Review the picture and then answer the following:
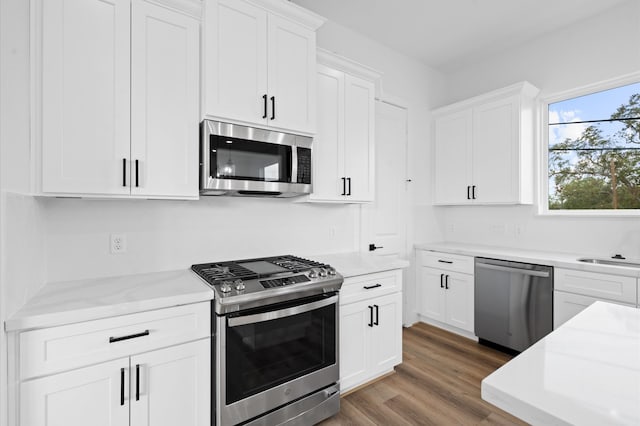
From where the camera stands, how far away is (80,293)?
1.57 metres

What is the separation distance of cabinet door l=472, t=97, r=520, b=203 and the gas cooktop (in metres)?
2.21

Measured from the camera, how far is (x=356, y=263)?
2.55m

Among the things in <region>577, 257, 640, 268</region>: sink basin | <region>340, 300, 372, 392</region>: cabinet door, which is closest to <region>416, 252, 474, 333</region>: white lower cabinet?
<region>577, 257, 640, 268</region>: sink basin

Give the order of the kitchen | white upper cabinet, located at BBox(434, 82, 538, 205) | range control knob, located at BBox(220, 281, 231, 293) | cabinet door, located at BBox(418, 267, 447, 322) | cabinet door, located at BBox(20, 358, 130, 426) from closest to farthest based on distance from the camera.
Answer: cabinet door, located at BBox(20, 358, 130, 426) → the kitchen → range control knob, located at BBox(220, 281, 231, 293) → white upper cabinet, located at BBox(434, 82, 538, 205) → cabinet door, located at BBox(418, 267, 447, 322)

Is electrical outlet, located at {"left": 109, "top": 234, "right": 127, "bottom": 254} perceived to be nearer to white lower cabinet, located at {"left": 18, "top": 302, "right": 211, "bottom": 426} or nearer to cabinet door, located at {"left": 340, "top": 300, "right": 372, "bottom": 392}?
white lower cabinet, located at {"left": 18, "top": 302, "right": 211, "bottom": 426}

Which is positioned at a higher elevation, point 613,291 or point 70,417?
point 613,291

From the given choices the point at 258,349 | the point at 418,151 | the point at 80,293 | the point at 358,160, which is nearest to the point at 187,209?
the point at 80,293

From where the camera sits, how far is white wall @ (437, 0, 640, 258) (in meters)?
2.72

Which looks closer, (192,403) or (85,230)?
(192,403)

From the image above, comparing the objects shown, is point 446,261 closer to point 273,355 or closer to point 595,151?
point 595,151

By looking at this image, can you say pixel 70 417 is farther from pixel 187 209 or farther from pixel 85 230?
pixel 187 209

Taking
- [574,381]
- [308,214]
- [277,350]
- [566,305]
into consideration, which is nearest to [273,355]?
[277,350]

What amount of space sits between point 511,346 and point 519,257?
85cm

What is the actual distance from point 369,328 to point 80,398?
1.77 m
